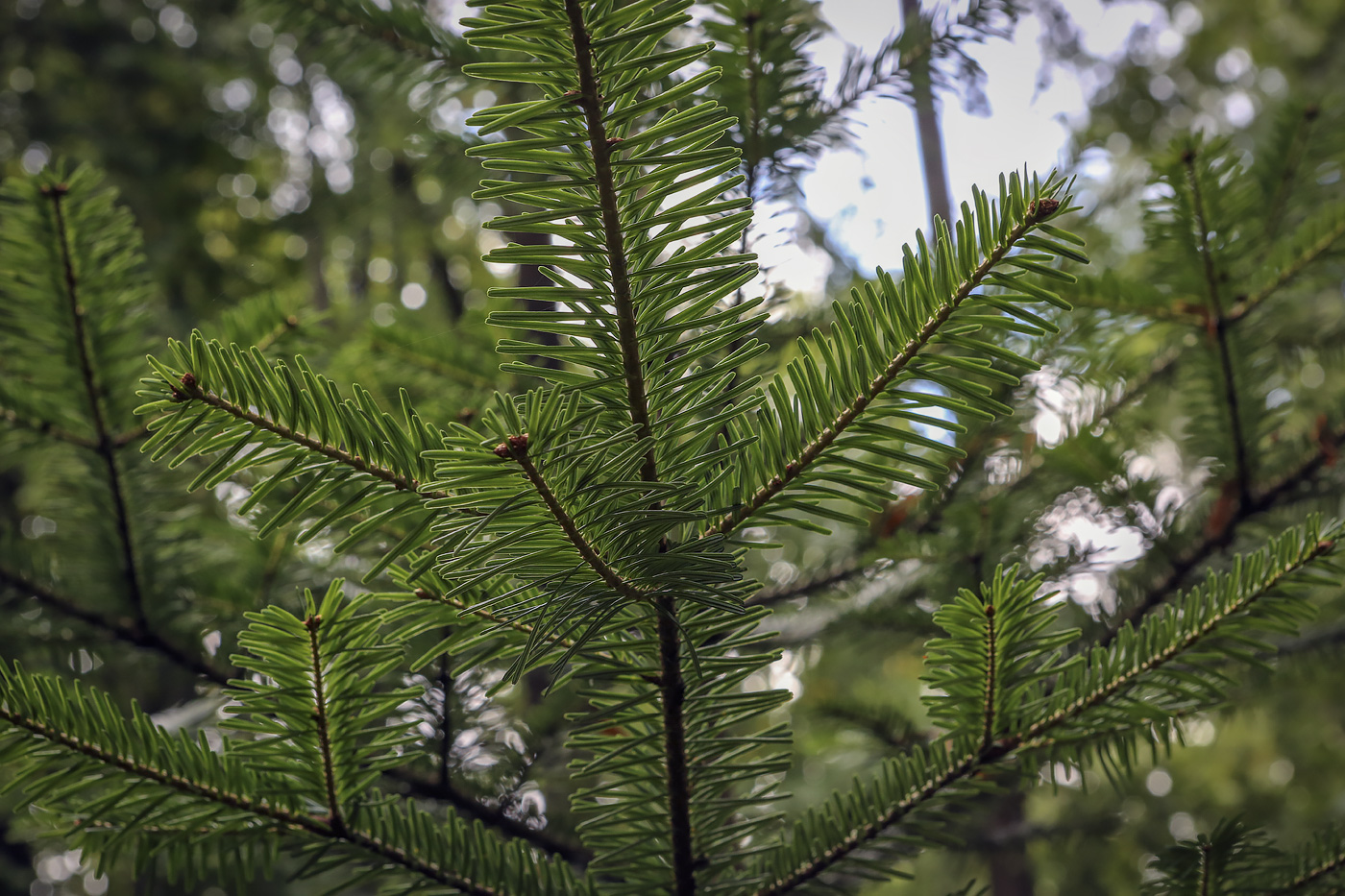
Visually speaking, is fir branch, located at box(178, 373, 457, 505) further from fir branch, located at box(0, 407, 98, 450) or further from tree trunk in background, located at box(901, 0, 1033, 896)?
fir branch, located at box(0, 407, 98, 450)

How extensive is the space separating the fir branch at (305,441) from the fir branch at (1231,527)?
1.02m

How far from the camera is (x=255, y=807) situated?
2.10ft

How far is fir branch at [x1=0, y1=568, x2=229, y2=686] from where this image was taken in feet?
3.55

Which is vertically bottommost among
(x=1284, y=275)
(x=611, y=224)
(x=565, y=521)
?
(x=565, y=521)

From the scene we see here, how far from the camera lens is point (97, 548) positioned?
1.13 metres

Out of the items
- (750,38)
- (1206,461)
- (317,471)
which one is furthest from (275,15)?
(1206,461)

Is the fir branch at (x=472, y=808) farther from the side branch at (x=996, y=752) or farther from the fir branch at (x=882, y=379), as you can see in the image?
the fir branch at (x=882, y=379)

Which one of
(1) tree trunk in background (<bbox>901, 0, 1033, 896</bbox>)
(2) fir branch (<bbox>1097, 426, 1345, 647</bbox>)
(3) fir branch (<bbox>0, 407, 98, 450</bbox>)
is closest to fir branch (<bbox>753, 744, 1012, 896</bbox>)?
(1) tree trunk in background (<bbox>901, 0, 1033, 896</bbox>)

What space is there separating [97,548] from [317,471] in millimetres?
851

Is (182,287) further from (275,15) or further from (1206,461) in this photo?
(1206,461)

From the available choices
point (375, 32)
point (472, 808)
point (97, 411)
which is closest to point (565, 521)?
point (472, 808)

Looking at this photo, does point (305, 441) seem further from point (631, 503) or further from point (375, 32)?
point (375, 32)

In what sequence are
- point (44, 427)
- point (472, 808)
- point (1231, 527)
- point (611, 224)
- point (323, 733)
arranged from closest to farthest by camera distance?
1. point (611, 224)
2. point (323, 733)
3. point (472, 808)
4. point (44, 427)
5. point (1231, 527)

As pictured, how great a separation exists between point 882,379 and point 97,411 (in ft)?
3.40
